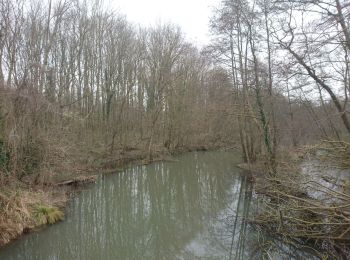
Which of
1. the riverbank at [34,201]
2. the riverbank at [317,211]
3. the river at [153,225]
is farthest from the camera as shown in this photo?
the riverbank at [34,201]

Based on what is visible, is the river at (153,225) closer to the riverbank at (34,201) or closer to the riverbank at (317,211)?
the riverbank at (34,201)

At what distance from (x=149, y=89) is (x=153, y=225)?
1977cm

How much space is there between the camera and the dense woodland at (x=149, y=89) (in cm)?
953

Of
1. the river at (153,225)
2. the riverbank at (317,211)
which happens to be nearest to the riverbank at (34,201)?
the river at (153,225)

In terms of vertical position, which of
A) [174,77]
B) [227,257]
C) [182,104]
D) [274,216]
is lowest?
[227,257]

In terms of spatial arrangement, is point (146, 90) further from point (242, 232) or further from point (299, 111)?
point (242, 232)

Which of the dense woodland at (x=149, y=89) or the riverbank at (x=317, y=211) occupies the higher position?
the dense woodland at (x=149, y=89)

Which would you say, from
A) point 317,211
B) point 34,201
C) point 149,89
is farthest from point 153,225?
point 149,89

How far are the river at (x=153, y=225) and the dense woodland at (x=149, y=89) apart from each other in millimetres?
1988

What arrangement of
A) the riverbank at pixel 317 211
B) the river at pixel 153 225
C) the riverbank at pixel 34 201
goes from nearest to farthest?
1. the riverbank at pixel 317 211
2. the river at pixel 153 225
3. the riverbank at pixel 34 201

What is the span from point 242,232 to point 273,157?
214 inches

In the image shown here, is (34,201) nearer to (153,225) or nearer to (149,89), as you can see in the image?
(153,225)

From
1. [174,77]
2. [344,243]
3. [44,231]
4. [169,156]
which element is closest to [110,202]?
[44,231]

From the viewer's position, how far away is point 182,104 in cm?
2869
